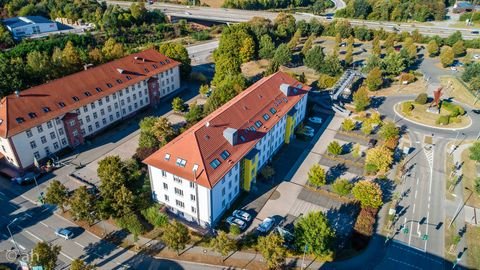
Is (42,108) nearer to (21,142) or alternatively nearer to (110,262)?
(21,142)

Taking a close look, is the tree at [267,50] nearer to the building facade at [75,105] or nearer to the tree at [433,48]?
the building facade at [75,105]

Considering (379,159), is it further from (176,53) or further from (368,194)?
(176,53)

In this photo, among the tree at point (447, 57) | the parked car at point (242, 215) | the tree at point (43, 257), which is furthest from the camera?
the tree at point (447, 57)

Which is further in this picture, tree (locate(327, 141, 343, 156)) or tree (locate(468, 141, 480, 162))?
tree (locate(327, 141, 343, 156))

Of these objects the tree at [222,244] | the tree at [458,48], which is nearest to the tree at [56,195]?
the tree at [222,244]

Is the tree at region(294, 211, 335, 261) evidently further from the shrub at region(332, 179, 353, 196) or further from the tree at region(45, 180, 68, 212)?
the tree at region(45, 180, 68, 212)

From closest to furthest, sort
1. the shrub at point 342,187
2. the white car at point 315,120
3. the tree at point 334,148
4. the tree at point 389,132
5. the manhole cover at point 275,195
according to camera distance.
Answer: the shrub at point 342,187
the manhole cover at point 275,195
the tree at point 334,148
the tree at point 389,132
the white car at point 315,120

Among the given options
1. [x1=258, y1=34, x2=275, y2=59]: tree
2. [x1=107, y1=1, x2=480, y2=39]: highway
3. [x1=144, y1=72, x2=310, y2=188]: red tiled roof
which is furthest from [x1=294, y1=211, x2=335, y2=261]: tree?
[x1=107, y1=1, x2=480, y2=39]: highway
